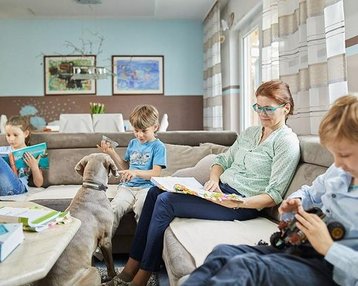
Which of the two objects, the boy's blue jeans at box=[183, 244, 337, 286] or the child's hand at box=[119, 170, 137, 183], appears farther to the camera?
the child's hand at box=[119, 170, 137, 183]

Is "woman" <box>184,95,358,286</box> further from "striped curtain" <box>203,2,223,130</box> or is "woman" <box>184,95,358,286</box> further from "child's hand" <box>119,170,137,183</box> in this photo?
"striped curtain" <box>203,2,223,130</box>

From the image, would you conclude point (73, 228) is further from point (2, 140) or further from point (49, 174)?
point (2, 140)

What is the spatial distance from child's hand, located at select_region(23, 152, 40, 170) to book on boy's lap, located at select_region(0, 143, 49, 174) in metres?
0.02

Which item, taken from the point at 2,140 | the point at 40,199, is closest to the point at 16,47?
the point at 2,140

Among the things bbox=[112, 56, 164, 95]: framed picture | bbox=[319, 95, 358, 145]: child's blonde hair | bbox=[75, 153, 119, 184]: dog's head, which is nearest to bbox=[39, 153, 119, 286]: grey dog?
bbox=[75, 153, 119, 184]: dog's head

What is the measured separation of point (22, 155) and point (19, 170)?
114mm

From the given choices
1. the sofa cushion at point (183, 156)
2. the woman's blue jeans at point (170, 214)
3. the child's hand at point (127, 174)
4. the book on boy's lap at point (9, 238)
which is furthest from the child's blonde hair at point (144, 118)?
the book on boy's lap at point (9, 238)

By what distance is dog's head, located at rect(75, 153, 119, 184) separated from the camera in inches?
81.2

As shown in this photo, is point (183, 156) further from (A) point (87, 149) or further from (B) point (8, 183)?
(B) point (8, 183)

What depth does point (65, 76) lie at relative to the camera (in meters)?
6.94

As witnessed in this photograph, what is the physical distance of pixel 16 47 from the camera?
22.6 ft

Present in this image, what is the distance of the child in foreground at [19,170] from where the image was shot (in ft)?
8.80

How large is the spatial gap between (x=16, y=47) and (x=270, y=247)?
659 centimetres

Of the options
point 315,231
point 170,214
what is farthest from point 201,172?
point 315,231
